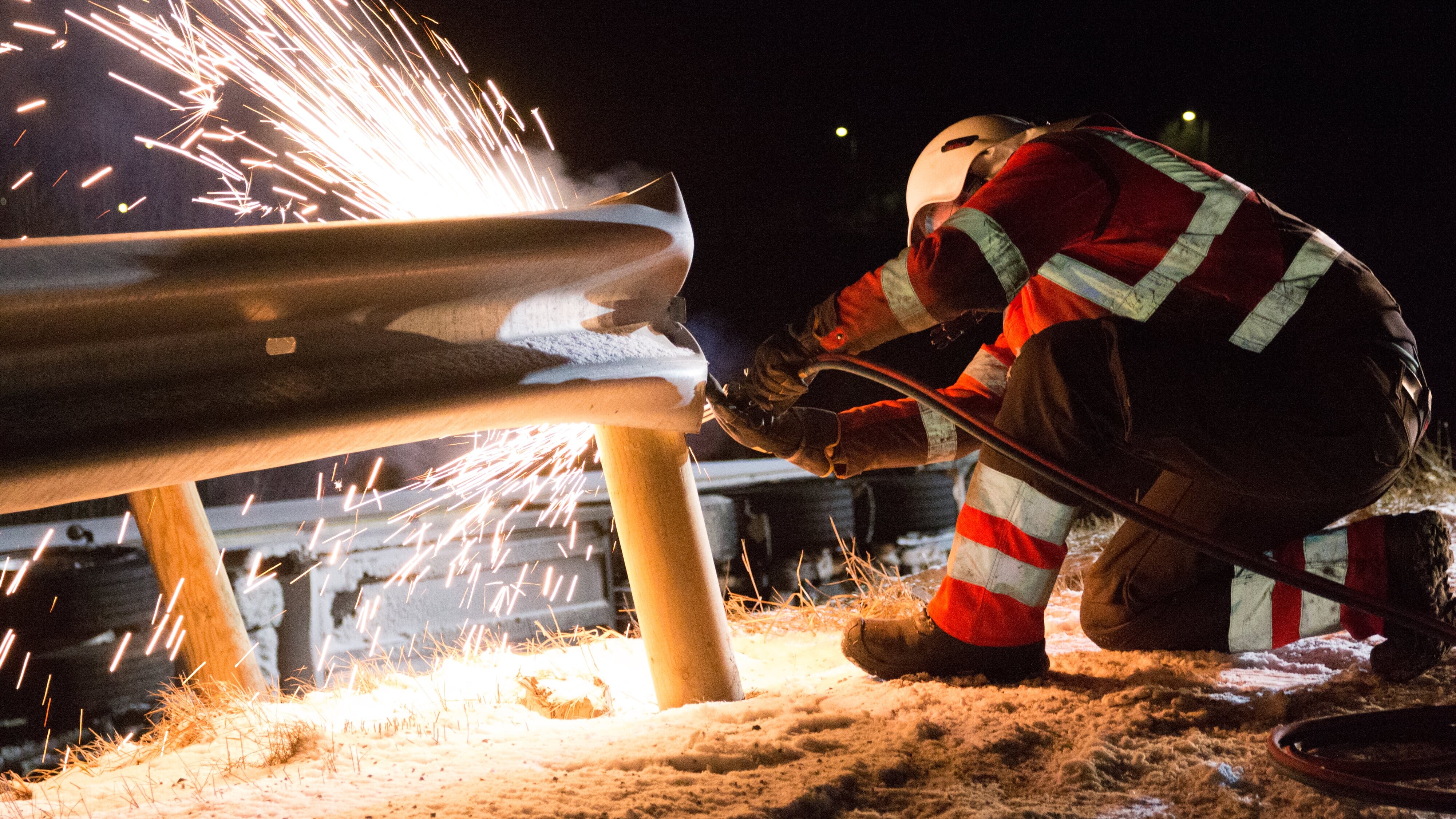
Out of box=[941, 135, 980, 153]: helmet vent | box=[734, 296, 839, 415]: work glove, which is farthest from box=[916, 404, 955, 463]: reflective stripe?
box=[941, 135, 980, 153]: helmet vent

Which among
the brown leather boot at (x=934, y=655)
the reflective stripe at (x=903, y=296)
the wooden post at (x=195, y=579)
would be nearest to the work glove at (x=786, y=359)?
the reflective stripe at (x=903, y=296)

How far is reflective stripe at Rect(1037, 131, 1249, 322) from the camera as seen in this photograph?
8.46ft

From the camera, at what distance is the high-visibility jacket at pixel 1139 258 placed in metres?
2.52

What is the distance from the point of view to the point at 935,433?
3.32 metres

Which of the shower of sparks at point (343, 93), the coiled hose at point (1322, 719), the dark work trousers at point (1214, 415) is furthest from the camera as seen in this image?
the shower of sparks at point (343, 93)

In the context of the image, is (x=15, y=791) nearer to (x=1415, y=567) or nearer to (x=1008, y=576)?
(x=1008, y=576)

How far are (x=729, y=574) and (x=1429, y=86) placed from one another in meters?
11.6

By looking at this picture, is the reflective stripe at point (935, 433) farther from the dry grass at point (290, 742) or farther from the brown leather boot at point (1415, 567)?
the dry grass at point (290, 742)

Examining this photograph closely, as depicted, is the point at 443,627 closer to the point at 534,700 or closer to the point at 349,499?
the point at 349,499

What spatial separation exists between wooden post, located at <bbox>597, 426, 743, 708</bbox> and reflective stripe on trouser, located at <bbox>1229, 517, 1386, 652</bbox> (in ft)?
4.95

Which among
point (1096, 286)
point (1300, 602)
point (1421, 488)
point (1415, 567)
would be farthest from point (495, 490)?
point (1421, 488)

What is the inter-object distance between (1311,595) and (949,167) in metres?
1.72

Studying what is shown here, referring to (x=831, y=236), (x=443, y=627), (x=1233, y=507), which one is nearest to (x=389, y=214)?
(x=443, y=627)

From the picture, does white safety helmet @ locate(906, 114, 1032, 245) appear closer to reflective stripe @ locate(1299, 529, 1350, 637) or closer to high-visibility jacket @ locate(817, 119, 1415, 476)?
high-visibility jacket @ locate(817, 119, 1415, 476)
